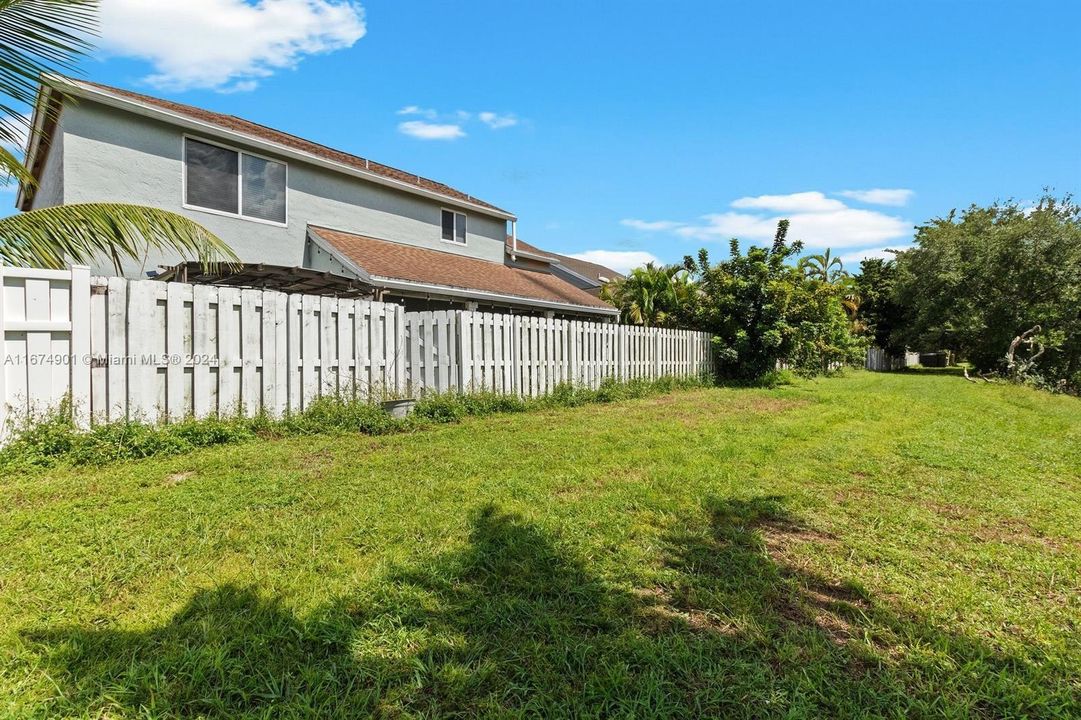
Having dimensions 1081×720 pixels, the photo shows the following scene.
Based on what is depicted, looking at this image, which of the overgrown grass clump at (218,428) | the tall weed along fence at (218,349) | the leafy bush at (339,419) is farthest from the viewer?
the leafy bush at (339,419)

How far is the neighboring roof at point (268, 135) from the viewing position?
9156 mm

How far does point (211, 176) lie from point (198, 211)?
2.89 ft

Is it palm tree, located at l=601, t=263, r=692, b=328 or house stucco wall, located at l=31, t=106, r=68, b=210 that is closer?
house stucco wall, located at l=31, t=106, r=68, b=210

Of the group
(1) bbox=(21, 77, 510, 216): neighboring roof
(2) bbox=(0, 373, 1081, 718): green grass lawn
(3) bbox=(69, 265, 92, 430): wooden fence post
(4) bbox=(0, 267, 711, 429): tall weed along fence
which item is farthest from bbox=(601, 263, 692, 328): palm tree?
(3) bbox=(69, 265, 92, 430): wooden fence post

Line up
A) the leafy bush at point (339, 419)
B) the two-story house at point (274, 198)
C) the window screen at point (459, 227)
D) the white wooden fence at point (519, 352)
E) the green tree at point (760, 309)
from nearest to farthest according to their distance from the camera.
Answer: the leafy bush at point (339, 419) → the white wooden fence at point (519, 352) → the two-story house at point (274, 198) → the green tree at point (760, 309) → the window screen at point (459, 227)

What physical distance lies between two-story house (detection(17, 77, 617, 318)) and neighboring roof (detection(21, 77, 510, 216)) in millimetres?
62

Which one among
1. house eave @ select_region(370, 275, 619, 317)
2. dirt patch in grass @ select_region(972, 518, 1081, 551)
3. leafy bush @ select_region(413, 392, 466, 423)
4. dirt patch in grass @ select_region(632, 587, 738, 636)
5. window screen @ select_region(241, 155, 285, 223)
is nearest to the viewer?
dirt patch in grass @ select_region(632, 587, 738, 636)

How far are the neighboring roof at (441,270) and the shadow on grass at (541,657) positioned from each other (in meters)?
8.88

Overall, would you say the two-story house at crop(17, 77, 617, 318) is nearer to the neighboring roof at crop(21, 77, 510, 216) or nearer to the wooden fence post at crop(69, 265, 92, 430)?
the neighboring roof at crop(21, 77, 510, 216)

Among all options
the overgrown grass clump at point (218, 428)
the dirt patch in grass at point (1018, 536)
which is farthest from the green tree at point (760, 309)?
the dirt patch in grass at point (1018, 536)

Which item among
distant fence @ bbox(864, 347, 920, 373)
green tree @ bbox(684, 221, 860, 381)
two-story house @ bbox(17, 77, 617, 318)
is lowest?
distant fence @ bbox(864, 347, 920, 373)

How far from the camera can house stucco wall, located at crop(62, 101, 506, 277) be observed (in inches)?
350

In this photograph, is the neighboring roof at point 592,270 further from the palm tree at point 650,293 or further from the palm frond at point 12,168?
the palm frond at point 12,168

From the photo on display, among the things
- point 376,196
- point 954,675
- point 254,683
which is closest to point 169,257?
point 376,196
